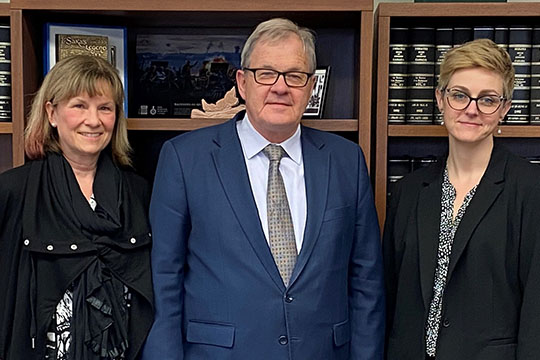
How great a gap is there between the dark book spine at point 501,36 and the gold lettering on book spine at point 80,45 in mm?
1232

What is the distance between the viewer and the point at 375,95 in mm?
2162

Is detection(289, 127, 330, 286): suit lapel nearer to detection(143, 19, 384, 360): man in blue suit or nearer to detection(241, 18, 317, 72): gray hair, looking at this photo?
detection(143, 19, 384, 360): man in blue suit

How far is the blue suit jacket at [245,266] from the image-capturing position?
1.59 metres

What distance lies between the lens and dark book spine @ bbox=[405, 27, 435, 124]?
6.67 feet

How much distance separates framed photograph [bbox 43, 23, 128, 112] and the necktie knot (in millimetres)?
698

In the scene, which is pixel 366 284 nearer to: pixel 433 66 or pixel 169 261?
pixel 169 261

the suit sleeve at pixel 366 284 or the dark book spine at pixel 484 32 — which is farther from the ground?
the dark book spine at pixel 484 32

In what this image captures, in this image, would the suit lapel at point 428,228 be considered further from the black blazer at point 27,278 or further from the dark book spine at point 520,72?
the black blazer at point 27,278

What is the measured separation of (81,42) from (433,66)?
43.7 inches

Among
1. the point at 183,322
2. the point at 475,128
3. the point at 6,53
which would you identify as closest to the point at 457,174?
the point at 475,128

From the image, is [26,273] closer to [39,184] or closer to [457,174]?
[39,184]

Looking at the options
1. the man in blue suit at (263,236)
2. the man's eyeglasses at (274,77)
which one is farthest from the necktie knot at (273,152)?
the man's eyeglasses at (274,77)

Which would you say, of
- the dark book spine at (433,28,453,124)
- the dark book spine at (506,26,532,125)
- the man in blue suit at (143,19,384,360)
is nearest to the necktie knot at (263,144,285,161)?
the man in blue suit at (143,19,384,360)

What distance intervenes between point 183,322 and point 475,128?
890 mm
